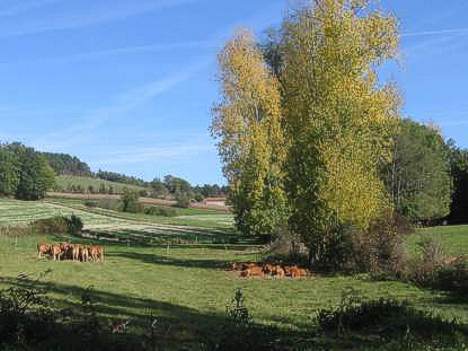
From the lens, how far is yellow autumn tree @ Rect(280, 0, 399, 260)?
2867 centimetres

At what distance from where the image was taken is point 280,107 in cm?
4275

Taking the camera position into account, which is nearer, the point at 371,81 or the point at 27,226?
the point at 371,81

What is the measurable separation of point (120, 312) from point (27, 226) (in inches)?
2042

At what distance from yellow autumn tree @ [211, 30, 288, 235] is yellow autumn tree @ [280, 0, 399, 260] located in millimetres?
11770

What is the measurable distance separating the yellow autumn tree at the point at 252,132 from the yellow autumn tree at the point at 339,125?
11770 millimetres

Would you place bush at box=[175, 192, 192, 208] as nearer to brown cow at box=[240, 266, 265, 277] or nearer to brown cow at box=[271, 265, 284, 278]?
brown cow at box=[240, 266, 265, 277]

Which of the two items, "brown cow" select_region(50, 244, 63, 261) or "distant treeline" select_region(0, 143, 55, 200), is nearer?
"brown cow" select_region(50, 244, 63, 261)

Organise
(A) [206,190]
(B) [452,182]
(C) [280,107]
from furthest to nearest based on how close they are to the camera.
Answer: (A) [206,190] → (B) [452,182] → (C) [280,107]

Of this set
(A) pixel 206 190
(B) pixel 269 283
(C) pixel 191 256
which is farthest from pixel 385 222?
(A) pixel 206 190

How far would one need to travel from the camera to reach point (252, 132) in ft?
145

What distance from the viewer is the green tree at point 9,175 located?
369 feet

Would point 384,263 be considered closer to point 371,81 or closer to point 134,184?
point 371,81

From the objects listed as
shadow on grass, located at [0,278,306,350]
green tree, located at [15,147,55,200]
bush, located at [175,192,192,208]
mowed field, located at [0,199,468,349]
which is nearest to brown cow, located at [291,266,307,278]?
mowed field, located at [0,199,468,349]

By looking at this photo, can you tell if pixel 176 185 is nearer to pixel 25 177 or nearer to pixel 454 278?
pixel 25 177
